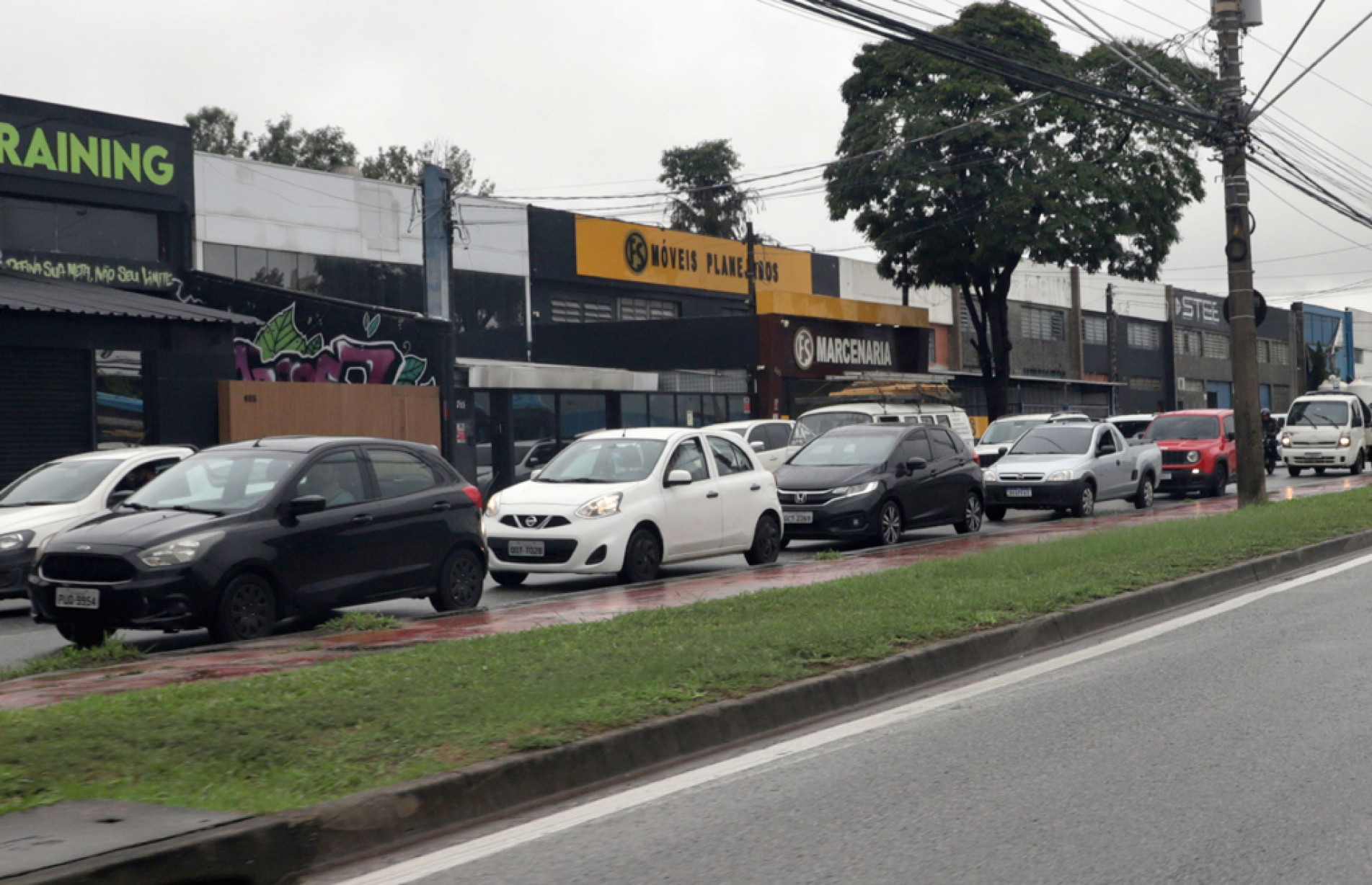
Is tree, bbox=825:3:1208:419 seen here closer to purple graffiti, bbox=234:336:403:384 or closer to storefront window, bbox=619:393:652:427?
storefront window, bbox=619:393:652:427

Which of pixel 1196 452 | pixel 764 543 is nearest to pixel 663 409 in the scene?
pixel 1196 452

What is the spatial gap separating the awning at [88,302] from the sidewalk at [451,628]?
498 inches

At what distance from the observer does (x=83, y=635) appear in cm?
1094

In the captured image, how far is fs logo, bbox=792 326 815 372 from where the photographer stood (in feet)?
139

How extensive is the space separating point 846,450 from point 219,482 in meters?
10.5

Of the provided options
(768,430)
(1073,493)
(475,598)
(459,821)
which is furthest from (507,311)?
(459,821)

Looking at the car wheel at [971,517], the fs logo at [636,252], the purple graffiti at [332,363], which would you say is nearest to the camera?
the car wheel at [971,517]

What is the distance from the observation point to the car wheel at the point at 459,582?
42.1 ft

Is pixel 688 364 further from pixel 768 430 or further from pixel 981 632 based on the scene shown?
pixel 981 632

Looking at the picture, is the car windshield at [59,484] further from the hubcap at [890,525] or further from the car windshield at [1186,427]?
the car windshield at [1186,427]

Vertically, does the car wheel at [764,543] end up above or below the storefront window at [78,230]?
below

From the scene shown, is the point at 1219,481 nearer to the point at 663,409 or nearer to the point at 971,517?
the point at 971,517

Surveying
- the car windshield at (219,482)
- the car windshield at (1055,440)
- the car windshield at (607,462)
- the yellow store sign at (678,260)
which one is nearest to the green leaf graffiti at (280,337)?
the yellow store sign at (678,260)

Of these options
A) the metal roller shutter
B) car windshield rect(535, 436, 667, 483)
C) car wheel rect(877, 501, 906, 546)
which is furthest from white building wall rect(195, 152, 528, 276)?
car windshield rect(535, 436, 667, 483)
